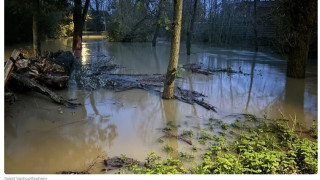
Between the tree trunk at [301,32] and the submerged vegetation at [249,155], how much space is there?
4.32m

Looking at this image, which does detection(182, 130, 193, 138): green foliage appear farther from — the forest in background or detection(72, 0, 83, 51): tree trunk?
the forest in background

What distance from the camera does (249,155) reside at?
3.20m

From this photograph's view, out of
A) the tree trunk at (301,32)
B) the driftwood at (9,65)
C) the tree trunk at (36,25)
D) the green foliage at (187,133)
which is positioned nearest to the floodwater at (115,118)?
the green foliage at (187,133)

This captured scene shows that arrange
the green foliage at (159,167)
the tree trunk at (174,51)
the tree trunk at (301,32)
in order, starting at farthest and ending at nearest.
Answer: the tree trunk at (301,32) < the tree trunk at (174,51) < the green foliage at (159,167)

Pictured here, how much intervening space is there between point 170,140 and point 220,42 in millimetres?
18049

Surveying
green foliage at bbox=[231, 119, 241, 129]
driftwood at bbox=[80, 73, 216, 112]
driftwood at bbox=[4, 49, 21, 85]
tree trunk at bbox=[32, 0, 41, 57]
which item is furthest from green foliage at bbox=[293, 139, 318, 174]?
tree trunk at bbox=[32, 0, 41, 57]

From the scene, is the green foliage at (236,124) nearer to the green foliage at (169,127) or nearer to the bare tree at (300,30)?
the green foliage at (169,127)

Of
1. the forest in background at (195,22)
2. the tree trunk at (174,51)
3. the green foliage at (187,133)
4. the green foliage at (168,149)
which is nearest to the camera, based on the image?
the green foliage at (168,149)

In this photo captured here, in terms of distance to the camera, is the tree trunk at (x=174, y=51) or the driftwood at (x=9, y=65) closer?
the driftwood at (x=9, y=65)

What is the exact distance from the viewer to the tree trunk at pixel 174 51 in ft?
18.2

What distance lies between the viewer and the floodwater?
363 centimetres

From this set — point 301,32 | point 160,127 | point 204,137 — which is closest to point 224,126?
point 204,137

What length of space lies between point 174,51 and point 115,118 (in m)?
1.79

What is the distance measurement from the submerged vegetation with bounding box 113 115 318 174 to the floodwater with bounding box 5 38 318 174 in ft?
1.08
